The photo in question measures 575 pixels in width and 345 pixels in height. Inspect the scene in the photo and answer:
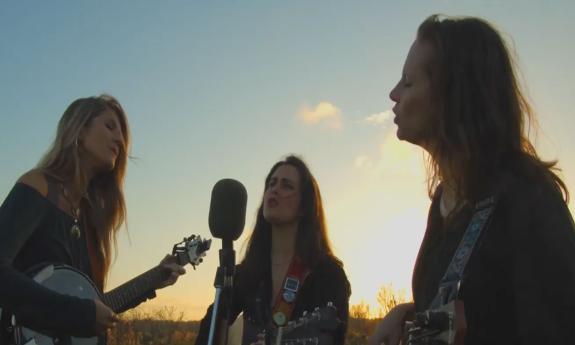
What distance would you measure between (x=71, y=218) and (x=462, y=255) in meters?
3.23

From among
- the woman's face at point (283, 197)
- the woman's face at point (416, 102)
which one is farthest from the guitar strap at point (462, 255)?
the woman's face at point (283, 197)

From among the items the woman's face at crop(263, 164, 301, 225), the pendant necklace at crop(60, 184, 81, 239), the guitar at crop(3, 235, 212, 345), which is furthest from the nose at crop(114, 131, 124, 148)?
the woman's face at crop(263, 164, 301, 225)

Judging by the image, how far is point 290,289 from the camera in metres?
5.16

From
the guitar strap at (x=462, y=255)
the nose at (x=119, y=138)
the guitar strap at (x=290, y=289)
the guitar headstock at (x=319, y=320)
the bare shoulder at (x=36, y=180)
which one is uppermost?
the nose at (x=119, y=138)

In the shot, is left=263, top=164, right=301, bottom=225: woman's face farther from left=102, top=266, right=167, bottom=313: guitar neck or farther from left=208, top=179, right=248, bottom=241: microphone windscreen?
left=208, top=179, right=248, bottom=241: microphone windscreen

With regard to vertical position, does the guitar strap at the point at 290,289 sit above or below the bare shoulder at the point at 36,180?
below

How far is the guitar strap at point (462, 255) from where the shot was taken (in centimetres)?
216

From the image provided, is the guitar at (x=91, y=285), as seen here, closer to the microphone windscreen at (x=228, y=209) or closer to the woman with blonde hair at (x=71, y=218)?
the woman with blonde hair at (x=71, y=218)

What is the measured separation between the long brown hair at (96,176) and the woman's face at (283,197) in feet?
3.95

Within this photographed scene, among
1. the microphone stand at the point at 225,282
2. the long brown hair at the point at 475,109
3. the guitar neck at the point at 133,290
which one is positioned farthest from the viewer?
the guitar neck at the point at 133,290

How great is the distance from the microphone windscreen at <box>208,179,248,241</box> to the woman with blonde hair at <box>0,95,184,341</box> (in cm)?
119

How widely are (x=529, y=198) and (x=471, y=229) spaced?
228mm

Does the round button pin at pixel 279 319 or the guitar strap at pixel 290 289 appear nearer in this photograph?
the round button pin at pixel 279 319

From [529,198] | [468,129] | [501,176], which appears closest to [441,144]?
[468,129]
